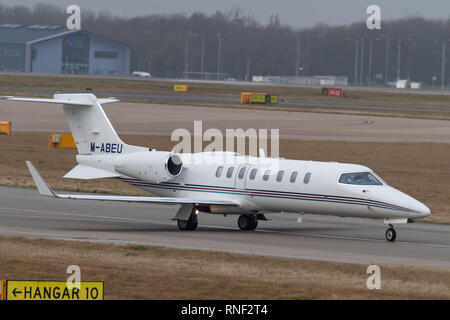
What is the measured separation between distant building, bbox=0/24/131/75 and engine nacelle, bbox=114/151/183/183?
147 m

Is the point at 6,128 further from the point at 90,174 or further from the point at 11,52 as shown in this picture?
the point at 11,52

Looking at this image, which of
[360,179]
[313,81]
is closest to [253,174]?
[360,179]

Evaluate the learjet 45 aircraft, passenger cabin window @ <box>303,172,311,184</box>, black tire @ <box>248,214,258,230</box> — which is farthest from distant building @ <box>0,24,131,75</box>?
passenger cabin window @ <box>303,172,311,184</box>

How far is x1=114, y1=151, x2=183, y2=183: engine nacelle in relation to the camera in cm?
2862

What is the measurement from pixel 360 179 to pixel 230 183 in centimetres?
420

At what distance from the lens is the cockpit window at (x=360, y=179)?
25969 mm

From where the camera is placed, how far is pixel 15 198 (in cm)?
3450

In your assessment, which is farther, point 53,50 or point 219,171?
point 53,50

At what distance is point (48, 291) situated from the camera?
52.0 feet

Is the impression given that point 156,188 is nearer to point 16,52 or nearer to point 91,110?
point 91,110

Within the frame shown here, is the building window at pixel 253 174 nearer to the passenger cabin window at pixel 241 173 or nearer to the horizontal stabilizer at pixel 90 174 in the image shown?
the passenger cabin window at pixel 241 173

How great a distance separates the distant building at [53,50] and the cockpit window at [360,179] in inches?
5945

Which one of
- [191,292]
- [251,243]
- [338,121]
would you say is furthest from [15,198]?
[338,121]

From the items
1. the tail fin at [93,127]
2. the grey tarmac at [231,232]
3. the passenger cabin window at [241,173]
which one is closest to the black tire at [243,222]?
the grey tarmac at [231,232]
